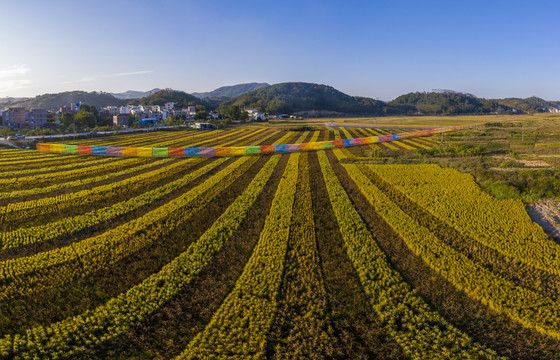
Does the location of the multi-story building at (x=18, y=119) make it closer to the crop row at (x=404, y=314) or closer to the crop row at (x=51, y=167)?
the crop row at (x=51, y=167)

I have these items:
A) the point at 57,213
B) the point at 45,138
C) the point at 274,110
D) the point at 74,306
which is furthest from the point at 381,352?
the point at 274,110

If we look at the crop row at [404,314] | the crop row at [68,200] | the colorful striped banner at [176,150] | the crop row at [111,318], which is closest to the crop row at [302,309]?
the crop row at [404,314]

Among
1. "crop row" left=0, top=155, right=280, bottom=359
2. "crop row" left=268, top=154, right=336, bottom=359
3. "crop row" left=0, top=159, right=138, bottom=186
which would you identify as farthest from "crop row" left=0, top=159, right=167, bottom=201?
"crop row" left=268, top=154, right=336, bottom=359

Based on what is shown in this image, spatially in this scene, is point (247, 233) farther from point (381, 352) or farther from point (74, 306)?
point (381, 352)

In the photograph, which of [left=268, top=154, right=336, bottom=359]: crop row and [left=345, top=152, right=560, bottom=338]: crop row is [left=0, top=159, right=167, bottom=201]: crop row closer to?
[left=268, top=154, right=336, bottom=359]: crop row

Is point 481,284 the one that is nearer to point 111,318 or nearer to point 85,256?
point 111,318

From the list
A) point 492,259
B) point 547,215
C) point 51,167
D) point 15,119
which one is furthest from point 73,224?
point 15,119
